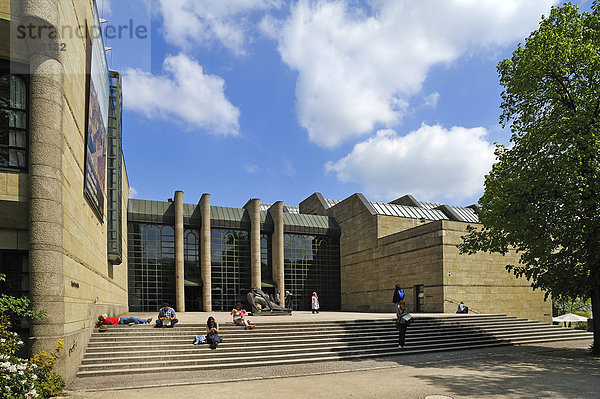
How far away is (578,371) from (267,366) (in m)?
9.64

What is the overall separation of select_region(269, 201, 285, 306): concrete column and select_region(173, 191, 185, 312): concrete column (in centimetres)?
785

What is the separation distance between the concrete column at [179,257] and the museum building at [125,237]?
0.29 ft

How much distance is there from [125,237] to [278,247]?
41.7ft

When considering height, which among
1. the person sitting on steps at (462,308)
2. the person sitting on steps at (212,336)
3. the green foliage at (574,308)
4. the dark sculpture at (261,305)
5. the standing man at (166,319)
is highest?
the standing man at (166,319)

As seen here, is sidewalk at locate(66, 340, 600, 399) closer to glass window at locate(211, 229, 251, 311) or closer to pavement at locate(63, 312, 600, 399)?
pavement at locate(63, 312, 600, 399)

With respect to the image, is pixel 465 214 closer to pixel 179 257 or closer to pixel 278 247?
pixel 278 247

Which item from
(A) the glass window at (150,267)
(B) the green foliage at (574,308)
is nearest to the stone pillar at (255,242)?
(A) the glass window at (150,267)

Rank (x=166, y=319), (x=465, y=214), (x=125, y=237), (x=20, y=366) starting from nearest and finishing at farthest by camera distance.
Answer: (x=20, y=366) → (x=166, y=319) → (x=125, y=237) → (x=465, y=214)

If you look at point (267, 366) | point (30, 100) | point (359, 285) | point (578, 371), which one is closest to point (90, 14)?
point (30, 100)

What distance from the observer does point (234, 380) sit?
1235 cm

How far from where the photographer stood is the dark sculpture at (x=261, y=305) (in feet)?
89.9

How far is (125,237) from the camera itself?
31.3 m

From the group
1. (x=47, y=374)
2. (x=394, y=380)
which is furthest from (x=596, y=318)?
(x=47, y=374)

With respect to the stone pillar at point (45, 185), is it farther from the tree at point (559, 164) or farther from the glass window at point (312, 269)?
the glass window at point (312, 269)
